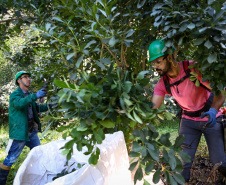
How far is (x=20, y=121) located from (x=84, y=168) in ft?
5.83

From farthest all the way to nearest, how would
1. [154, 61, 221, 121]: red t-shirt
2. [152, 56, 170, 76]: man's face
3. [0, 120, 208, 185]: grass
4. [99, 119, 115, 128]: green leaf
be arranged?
[0, 120, 208, 185]: grass, [154, 61, 221, 121]: red t-shirt, [152, 56, 170, 76]: man's face, [99, 119, 115, 128]: green leaf

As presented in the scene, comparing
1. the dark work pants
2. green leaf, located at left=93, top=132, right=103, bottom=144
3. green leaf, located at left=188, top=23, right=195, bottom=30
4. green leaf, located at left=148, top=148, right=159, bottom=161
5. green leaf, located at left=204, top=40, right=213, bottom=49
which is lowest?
the dark work pants

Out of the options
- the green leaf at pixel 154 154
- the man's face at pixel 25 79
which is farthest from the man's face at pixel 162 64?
the man's face at pixel 25 79

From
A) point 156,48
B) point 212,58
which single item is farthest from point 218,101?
point 212,58

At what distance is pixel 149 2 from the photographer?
1.77 m

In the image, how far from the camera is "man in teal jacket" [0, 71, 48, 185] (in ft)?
9.92

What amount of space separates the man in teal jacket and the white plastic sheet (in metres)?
0.93

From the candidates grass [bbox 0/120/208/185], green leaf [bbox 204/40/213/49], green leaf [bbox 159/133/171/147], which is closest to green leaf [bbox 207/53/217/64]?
green leaf [bbox 204/40/213/49]

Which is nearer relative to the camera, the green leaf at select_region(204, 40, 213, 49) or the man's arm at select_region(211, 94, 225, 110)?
the green leaf at select_region(204, 40, 213, 49)

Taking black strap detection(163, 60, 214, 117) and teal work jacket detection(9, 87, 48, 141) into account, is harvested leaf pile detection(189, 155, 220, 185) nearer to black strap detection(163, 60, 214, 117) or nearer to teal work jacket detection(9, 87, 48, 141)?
black strap detection(163, 60, 214, 117)

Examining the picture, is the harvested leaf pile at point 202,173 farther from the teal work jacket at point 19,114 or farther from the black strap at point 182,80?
the teal work jacket at point 19,114

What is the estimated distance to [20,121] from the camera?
3127 millimetres

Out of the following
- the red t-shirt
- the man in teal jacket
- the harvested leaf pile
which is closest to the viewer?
the red t-shirt

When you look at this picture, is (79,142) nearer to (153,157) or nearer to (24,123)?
(153,157)
